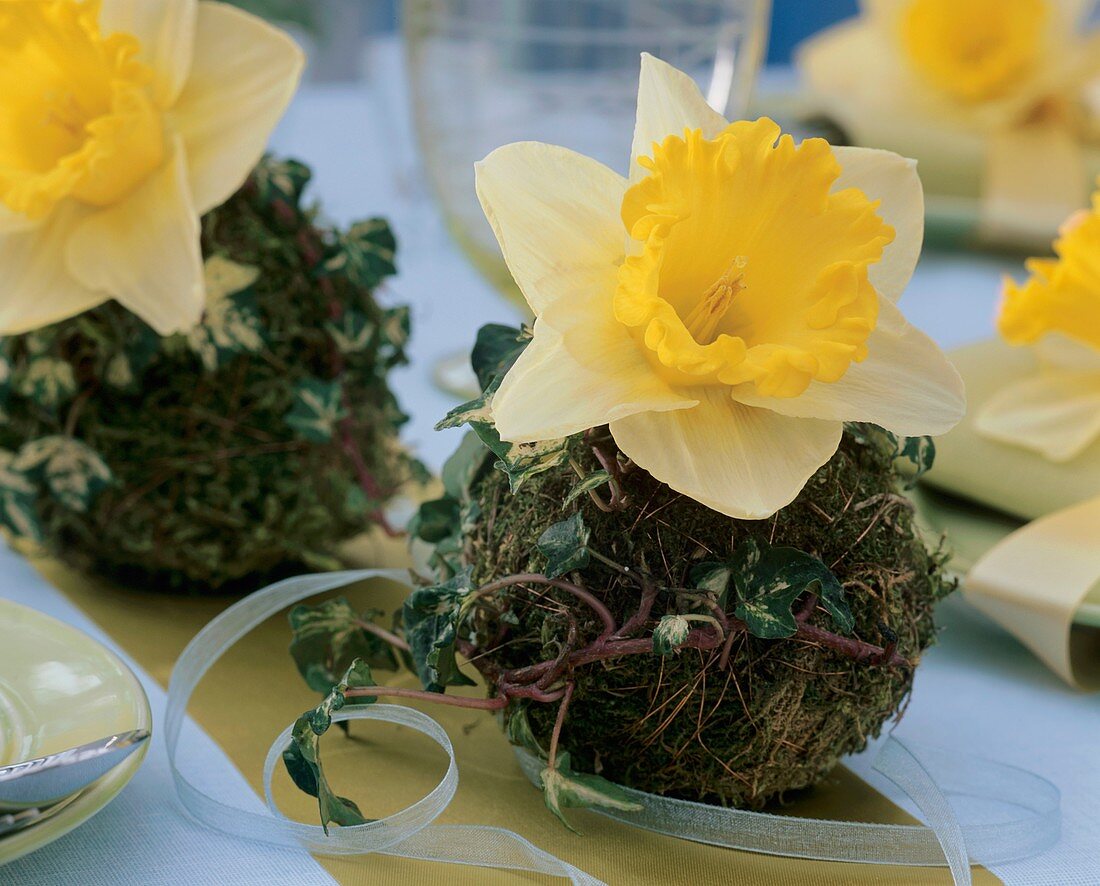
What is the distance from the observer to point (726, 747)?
385mm

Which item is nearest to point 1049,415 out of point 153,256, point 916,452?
point 916,452

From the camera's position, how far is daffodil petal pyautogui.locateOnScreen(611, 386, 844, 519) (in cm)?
34

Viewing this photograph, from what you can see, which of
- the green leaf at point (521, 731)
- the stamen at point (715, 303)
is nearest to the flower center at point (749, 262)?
the stamen at point (715, 303)

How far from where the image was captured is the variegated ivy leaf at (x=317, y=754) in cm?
37

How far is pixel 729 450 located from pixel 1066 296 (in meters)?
0.28

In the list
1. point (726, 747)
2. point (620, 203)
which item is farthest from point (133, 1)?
point (726, 747)

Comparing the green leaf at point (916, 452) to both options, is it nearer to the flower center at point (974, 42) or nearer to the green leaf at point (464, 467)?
the green leaf at point (464, 467)

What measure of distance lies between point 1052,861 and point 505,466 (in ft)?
0.72

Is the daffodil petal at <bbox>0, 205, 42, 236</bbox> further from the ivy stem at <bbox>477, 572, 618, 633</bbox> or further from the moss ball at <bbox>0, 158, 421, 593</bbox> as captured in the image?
the ivy stem at <bbox>477, 572, 618, 633</bbox>

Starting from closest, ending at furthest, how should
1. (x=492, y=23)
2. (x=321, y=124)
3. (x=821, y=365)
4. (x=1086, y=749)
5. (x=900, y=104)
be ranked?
1. (x=821, y=365)
2. (x=1086, y=749)
3. (x=492, y=23)
4. (x=900, y=104)
5. (x=321, y=124)

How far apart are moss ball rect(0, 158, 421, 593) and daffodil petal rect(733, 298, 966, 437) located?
0.22 m

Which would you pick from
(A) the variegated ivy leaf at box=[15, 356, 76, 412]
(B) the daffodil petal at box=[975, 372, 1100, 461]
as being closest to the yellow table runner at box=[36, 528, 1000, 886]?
(A) the variegated ivy leaf at box=[15, 356, 76, 412]

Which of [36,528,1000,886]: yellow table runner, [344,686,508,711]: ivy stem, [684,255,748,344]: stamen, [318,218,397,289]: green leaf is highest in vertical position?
[684,255,748,344]: stamen

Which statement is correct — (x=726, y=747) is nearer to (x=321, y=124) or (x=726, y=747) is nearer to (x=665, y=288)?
(x=665, y=288)
